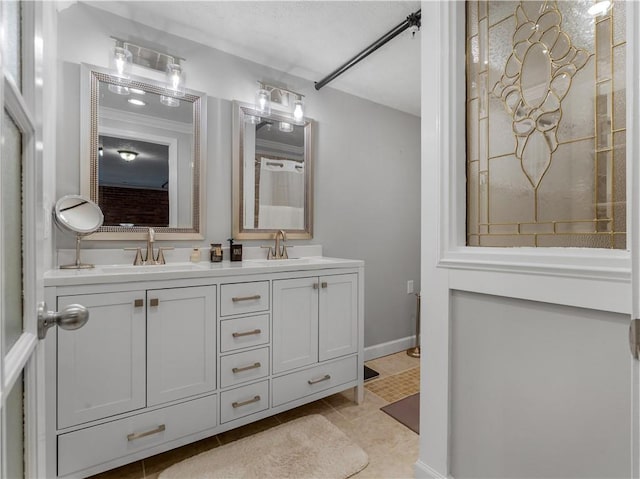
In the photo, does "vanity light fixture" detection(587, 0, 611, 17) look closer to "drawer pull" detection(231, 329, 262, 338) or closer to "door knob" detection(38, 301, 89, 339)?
"door knob" detection(38, 301, 89, 339)

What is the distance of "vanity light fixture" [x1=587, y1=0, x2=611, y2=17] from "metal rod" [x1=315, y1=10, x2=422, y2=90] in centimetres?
105

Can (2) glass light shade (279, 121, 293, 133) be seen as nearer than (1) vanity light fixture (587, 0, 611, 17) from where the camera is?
No

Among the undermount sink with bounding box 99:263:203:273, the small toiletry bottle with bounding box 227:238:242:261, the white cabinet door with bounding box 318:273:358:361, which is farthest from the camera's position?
the small toiletry bottle with bounding box 227:238:242:261

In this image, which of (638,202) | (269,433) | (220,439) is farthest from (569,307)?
(220,439)

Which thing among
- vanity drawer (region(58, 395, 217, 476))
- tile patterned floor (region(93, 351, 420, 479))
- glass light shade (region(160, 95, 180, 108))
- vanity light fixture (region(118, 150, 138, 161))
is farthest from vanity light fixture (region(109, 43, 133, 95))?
tile patterned floor (region(93, 351, 420, 479))

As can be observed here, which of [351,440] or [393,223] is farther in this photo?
[393,223]

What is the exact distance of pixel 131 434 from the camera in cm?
147

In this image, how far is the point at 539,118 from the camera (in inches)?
43.3

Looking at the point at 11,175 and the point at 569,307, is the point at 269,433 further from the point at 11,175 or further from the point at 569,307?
the point at 11,175

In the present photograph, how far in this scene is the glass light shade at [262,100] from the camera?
231 centimetres

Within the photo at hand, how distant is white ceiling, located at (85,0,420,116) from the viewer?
6.11 feet

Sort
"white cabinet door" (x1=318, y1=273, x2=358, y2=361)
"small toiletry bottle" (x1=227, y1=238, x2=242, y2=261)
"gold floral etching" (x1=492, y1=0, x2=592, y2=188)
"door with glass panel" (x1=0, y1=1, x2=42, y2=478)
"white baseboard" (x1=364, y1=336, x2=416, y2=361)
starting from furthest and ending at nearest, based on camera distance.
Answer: "white baseboard" (x1=364, y1=336, x2=416, y2=361), "small toiletry bottle" (x1=227, y1=238, x2=242, y2=261), "white cabinet door" (x1=318, y1=273, x2=358, y2=361), "gold floral etching" (x1=492, y1=0, x2=592, y2=188), "door with glass panel" (x1=0, y1=1, x2=42, y2=478)

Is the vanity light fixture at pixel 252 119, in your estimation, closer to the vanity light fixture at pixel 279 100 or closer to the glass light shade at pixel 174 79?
the vanity light fixture at pixel 279 100

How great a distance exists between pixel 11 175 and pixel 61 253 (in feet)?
4.94
